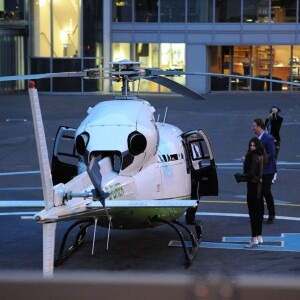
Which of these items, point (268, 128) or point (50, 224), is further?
point (268, 128)

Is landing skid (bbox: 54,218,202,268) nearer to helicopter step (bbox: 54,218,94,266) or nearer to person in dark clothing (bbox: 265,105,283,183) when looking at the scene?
helicopter step (bbox: 54,218,94,266)

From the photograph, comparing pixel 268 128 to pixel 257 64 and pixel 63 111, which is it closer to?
pixel 63 111

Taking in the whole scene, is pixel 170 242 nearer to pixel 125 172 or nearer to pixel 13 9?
pixel 125 172

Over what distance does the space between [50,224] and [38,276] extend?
4.73 meters

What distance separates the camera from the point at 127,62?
11.3m

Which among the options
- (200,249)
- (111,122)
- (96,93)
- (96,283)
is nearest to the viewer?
(96,283)

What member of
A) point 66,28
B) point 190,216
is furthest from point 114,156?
point 66,28

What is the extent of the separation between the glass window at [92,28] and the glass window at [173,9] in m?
3.48

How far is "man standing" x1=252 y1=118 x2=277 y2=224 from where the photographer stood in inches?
518

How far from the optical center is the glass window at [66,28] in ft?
135

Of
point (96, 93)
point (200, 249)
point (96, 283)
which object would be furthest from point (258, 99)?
point (96, 283)

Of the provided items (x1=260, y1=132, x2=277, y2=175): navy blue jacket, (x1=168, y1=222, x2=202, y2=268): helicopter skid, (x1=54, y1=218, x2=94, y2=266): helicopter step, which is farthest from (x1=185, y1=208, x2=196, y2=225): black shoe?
(x1=54, y1=218, x2=94, y2=266): helicopter step

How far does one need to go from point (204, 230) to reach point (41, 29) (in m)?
30.0

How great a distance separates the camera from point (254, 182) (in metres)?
11.7
